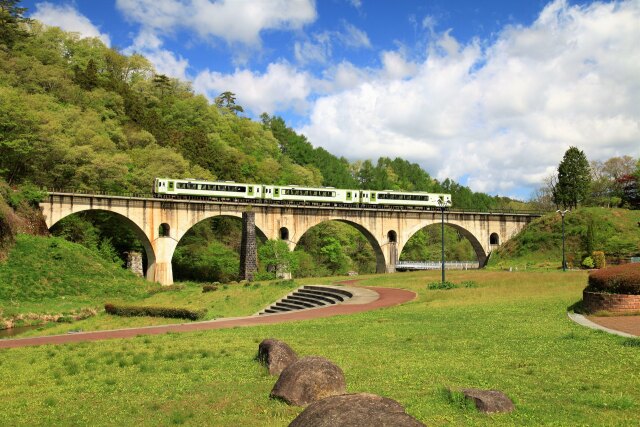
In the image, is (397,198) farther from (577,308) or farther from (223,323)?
(577,308)

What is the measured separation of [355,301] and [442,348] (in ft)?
50.5

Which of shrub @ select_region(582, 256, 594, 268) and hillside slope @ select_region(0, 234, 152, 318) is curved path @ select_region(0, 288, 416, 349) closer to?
hillside slope @ select_region(0, 234, 152, 318)

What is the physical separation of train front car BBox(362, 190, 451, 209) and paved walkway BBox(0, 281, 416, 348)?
109 feet

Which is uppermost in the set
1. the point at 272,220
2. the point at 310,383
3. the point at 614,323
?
the point at 272,220

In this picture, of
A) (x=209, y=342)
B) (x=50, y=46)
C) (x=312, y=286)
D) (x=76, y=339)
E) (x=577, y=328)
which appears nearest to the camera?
(x=577, y=328)

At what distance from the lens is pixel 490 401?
7.71 meters

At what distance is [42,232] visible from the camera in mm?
44688

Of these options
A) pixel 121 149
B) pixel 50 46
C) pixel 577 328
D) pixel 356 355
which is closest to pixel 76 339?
pixel 356 355

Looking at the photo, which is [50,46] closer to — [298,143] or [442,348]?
[298,143]

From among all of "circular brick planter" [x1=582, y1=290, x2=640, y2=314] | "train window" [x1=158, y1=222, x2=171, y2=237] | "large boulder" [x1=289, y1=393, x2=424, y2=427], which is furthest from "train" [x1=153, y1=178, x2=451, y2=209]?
"large boulder" [x1=289, y1=393, x2=424, y2=427]

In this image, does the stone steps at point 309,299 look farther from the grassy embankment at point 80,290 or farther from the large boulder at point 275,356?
the large boulder at point 275,356

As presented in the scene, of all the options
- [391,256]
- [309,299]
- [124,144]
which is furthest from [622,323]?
[124,144]

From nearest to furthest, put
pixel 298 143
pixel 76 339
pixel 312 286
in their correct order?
pixel 76 339 → pixel 312 286 → pixel 298 143

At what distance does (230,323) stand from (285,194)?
3678cm
